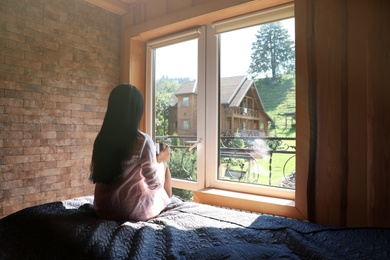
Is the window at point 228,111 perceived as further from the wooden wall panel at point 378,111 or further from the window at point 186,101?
the wooden wall panel at point 378,111

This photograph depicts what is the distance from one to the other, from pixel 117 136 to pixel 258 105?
1137 millimetres

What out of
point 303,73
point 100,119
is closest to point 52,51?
point 100,119

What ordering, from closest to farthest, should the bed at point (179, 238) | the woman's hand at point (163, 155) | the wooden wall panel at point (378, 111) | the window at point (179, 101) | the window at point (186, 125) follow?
1. the bed at point (179, 238)
2. the wooden wall panel at point (378, 111)
3. the woman's hand at point (163, 155)
4. the window at point (179, 101)
5. the window at point (186, 125)

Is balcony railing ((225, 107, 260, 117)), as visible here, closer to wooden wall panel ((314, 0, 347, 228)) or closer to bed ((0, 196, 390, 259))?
wooden wall panel ((314, 0, 347, 228))

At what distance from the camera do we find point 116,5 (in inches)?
107

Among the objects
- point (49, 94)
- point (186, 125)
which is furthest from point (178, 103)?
point (49, 94)

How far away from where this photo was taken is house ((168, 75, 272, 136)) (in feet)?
6.73

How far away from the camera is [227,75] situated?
2248mm

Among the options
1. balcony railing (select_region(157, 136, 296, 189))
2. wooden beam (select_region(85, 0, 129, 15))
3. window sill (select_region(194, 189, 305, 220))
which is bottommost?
window sill (select_region(194, 189, 305, 220))

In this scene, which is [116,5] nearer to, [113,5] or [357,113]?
[113,5]

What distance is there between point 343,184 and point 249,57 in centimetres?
116

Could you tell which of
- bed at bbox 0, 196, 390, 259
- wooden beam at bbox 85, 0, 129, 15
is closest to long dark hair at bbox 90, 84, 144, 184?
bed at bbox 0, 196, 390, 259

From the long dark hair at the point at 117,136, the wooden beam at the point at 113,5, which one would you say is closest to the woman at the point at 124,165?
the long dark hair at the point at 117,136

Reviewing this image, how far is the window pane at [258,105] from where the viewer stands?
6.31ft
